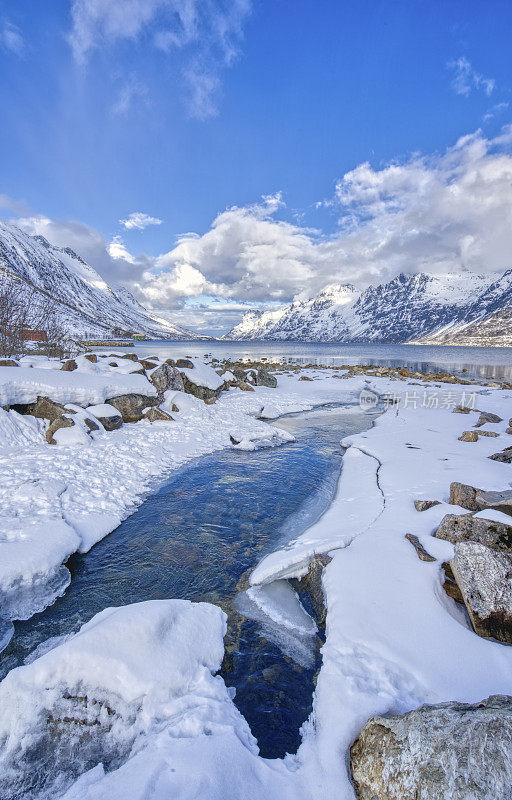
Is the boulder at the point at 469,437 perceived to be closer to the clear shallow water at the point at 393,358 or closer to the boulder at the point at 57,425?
the boulder at the point at 57,425

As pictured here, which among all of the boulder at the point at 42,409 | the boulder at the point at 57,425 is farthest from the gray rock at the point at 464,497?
the boulder at the point at 42,409

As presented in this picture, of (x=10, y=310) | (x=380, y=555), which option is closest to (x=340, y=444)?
(x=380, y=555)

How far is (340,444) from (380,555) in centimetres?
932

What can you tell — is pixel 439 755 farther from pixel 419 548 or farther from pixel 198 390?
pixel 198 390

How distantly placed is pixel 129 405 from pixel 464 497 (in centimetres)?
1382

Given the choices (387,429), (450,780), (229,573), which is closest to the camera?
(450,780)

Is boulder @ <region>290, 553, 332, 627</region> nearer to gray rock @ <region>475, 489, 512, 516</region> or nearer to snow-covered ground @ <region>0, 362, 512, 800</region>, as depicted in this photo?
snow-covered ground @ <region>0, 362, 512, 800</region>

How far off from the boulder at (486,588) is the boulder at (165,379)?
16.3 metres

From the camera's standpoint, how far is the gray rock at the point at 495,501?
676 centimetres

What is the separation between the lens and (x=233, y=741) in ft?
10.8

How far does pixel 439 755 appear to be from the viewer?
251 cm

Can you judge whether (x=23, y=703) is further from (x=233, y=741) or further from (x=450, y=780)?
(x=450, y=780)

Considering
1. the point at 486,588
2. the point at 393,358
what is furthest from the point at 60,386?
the point at 393,358

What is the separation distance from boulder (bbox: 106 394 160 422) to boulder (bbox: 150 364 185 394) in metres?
2.20
